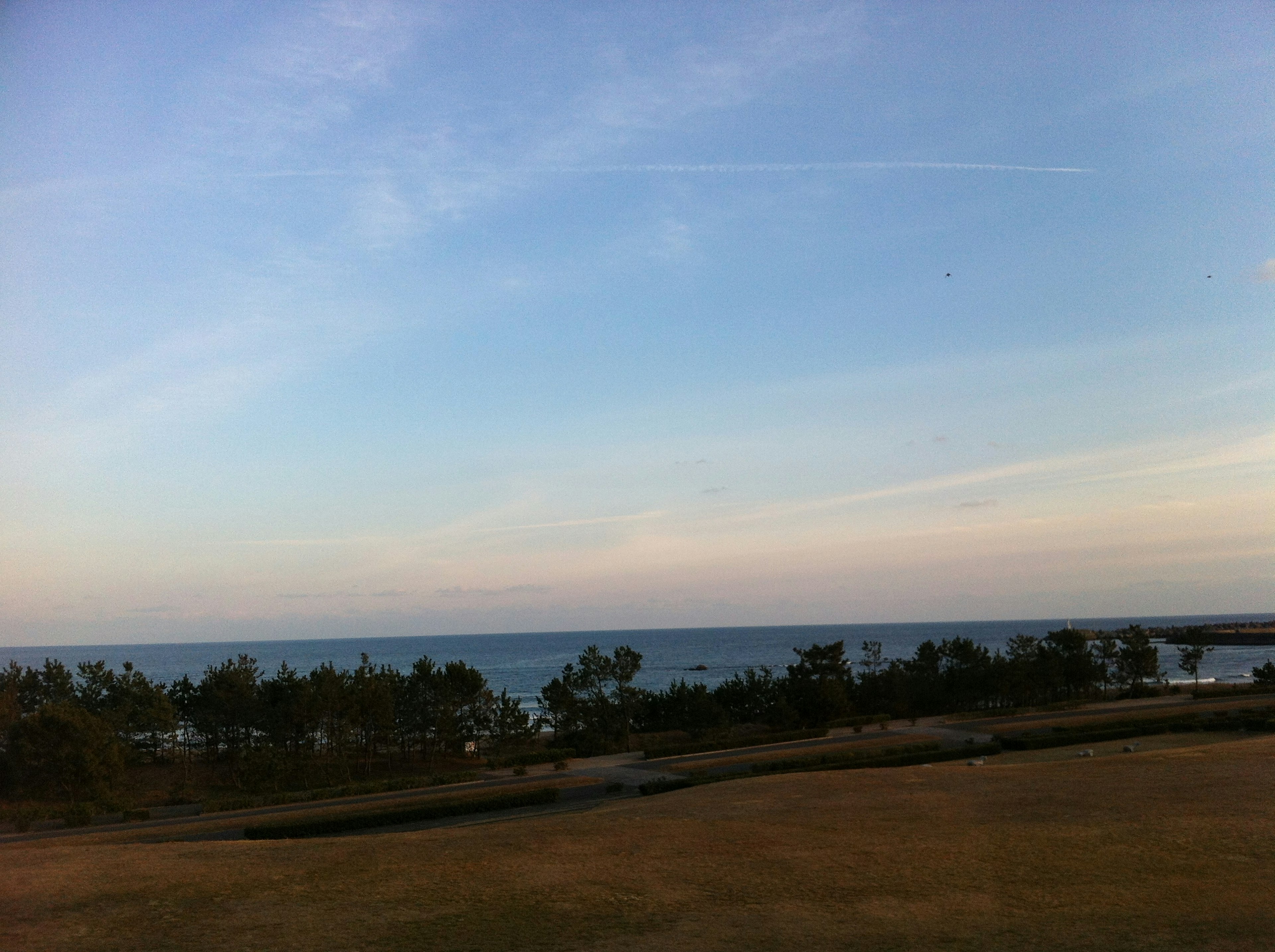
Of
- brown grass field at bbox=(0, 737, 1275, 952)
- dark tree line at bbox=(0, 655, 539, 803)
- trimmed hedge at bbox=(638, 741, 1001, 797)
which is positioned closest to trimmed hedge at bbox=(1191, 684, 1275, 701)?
trimmed hedge at bbox=(638, 741, 1001, 797)

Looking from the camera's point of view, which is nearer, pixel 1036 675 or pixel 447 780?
pixel 447 780

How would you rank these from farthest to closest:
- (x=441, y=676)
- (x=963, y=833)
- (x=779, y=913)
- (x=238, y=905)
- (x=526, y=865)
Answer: (x=441, y=676), (x=963, y=833), (x=526, y=865), (x=238, y=905), (x=779, y=913)

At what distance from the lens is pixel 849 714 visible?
60344mm

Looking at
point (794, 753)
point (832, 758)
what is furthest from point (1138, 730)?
point (794, 753)

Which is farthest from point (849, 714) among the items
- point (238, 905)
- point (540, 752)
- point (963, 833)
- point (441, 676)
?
point (238, 905)

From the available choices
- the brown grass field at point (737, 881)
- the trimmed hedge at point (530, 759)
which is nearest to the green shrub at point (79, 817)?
the brown grass field at point (737, 881)

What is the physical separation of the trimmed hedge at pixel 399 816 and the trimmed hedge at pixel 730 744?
44.5 ft

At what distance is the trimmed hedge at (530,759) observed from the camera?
4675 cm

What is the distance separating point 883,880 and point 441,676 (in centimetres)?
4337

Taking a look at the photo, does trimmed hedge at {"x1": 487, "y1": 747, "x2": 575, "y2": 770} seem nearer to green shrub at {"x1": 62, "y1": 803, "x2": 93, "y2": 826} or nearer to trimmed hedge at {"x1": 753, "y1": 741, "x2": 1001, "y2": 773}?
trimmed hedge at {"x1": 753, "y1": 741, "x2": 1001, "y2": 773}

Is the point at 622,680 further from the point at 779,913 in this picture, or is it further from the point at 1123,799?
the point at 779,913

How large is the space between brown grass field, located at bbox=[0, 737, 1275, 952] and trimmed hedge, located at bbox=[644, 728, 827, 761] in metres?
22.6

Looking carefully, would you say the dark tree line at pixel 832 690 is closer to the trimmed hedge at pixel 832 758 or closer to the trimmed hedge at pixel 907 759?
the trimmed hedge at pixel 832 758

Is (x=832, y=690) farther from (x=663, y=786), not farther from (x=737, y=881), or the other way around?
(x=737, y=881)
